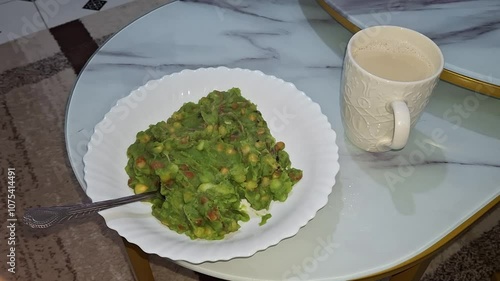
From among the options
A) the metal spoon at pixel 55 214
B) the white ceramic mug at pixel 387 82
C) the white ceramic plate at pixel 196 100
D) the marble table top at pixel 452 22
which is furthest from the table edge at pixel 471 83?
the metal spoon at pixel 55 214

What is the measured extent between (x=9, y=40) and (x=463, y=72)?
162 centimetres

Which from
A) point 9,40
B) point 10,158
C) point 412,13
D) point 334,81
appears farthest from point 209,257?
point 9,40

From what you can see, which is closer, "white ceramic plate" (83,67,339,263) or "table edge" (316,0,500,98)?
"white ceramic plate" (83,67,339,263)

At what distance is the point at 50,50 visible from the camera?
6.02ft

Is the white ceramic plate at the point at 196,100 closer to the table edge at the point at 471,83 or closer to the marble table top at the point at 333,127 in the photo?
the marble table top at the point at 333,127

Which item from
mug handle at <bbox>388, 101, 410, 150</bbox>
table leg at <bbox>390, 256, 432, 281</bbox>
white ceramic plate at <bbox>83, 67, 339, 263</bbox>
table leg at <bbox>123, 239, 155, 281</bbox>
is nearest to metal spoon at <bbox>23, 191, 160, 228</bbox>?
white ceramic plate at <bbox>83, 67, 339, 263</bbox>

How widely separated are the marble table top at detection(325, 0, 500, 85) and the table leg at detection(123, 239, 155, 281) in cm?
58

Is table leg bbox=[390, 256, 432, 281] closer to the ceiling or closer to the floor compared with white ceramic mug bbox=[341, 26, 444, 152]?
closer to the floor

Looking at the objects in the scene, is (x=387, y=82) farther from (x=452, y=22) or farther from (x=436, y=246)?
(x=452, y=22)

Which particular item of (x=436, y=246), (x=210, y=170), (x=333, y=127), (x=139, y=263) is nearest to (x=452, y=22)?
(x=333, y=127)

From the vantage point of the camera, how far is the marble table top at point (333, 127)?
2.31 feet

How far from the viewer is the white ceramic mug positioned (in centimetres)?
70

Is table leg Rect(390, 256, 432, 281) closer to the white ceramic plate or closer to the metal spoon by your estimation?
the white ceramic plate

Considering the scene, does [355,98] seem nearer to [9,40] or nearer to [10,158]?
[10,158]
